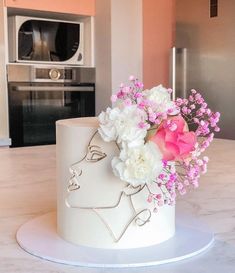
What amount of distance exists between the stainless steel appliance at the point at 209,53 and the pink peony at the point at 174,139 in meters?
2.12

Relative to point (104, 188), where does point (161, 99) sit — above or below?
above

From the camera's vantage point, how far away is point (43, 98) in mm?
2715

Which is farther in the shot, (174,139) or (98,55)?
(98,55)

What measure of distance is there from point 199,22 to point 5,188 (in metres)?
2.09

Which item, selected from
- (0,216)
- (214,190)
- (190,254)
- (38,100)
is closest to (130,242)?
(190,254)

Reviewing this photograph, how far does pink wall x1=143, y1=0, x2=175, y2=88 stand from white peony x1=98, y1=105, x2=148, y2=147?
2.52 meters

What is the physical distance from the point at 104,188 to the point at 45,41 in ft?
7.74

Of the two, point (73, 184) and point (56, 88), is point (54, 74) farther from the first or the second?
point (73, 184)

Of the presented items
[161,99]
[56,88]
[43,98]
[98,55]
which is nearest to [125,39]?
[98,55]

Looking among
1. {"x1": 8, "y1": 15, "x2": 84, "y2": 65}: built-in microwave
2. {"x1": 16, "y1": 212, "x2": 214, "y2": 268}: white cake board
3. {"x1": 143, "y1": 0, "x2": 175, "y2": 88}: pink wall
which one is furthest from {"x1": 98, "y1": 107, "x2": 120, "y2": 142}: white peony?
{"x1": 143, "y1": 0, "x2": 175, "y2": 88}: pink wall

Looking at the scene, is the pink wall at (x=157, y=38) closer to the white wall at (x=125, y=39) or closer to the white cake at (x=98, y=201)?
the white wall at (x=125, y=39)

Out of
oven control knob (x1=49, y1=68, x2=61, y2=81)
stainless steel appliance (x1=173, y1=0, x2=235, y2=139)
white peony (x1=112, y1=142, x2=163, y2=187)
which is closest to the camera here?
white peony (x1=112, y1=142, x2=163, y2=187)

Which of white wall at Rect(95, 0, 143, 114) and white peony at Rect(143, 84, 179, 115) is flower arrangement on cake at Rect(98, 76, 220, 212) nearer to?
white peony at Rect(143, 84, 179, 115)

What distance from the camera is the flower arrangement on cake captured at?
0.48m
